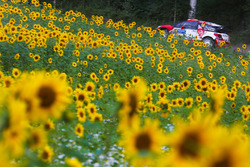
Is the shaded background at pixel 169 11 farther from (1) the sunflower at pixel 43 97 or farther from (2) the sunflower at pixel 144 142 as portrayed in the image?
(2) the sunflower at pixel 144 142

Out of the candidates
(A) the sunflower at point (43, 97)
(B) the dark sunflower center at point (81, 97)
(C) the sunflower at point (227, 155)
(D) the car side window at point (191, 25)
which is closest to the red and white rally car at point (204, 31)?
(D) the car side window at point (191, 25)

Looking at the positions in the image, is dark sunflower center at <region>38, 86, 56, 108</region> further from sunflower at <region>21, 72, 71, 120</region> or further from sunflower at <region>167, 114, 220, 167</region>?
sunflower at <region>167, 114, 220, 167</region>

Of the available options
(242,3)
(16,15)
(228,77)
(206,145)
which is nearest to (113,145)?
(206,145)

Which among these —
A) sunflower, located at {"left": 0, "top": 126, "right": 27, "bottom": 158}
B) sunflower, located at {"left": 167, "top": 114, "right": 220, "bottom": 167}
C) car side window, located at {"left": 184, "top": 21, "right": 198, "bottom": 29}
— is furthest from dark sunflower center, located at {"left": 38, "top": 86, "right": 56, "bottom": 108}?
car side window, located at {"left": 184, "top": 21, "right": 198, "bottom": 29}

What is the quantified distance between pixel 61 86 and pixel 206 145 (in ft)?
2.32

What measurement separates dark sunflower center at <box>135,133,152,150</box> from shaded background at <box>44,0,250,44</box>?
914 inches

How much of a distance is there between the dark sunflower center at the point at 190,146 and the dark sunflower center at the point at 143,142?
0.24 meters

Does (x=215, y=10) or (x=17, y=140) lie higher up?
(x=215, y=10)

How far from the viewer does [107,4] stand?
2817cm

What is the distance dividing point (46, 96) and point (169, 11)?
26005 mm

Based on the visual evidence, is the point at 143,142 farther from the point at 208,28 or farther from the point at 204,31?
the point at 208,28

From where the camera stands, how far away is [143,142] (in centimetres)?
105

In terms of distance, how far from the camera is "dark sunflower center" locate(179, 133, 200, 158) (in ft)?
2.52

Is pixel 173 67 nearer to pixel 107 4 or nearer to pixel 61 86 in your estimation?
pixel 61 86
